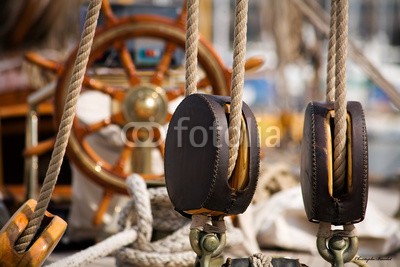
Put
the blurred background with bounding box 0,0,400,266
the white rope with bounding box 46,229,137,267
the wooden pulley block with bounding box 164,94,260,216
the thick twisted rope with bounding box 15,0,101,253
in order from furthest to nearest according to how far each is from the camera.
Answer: the blurred background with bounding box 0,0,400,266, the white rope with bounding box 46,229,137,267, the thick twisted rope with bounding box 15,0,101,253, the wooden pulley block with bounding box 164,94,260,216

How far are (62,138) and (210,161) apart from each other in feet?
0.99

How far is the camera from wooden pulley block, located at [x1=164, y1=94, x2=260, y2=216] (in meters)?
1.36

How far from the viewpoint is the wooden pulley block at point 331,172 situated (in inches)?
54.6

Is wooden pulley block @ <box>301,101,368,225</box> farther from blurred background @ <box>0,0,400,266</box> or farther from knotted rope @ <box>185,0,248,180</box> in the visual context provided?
blurred background @ <box>0,0,400,266</box>

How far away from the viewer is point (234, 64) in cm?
143

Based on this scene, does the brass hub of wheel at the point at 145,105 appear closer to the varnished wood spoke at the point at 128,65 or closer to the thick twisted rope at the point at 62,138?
the varnished wood spoke at the point at 128,65

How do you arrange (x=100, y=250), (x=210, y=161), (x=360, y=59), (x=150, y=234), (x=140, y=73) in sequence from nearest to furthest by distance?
(x=210, y=161) < (x=100, y=250) < (x=150, y=234) < (x=140, y=73) < (x=360, y=59)

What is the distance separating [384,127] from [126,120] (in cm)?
1387

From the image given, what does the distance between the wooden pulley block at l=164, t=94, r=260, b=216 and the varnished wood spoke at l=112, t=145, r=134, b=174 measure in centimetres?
110

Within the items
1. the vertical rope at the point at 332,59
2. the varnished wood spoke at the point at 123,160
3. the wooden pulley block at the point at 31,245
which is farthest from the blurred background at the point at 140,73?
the vertical rope at the point at 332,59

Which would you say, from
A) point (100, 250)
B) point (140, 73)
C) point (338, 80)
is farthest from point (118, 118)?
point (338, 80)

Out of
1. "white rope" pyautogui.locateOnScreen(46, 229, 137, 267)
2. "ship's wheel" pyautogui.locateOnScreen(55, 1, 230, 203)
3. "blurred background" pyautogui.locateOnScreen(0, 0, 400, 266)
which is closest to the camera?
"white rope" pyautogui.locateOnScreen(46, 229, 137, 267)

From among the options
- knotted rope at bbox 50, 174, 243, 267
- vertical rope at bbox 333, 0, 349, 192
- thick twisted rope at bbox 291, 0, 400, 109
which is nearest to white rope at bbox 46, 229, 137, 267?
knotted rope at bbox 50, 174, 243, 267

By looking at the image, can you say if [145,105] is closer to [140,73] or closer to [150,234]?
[140,73]
